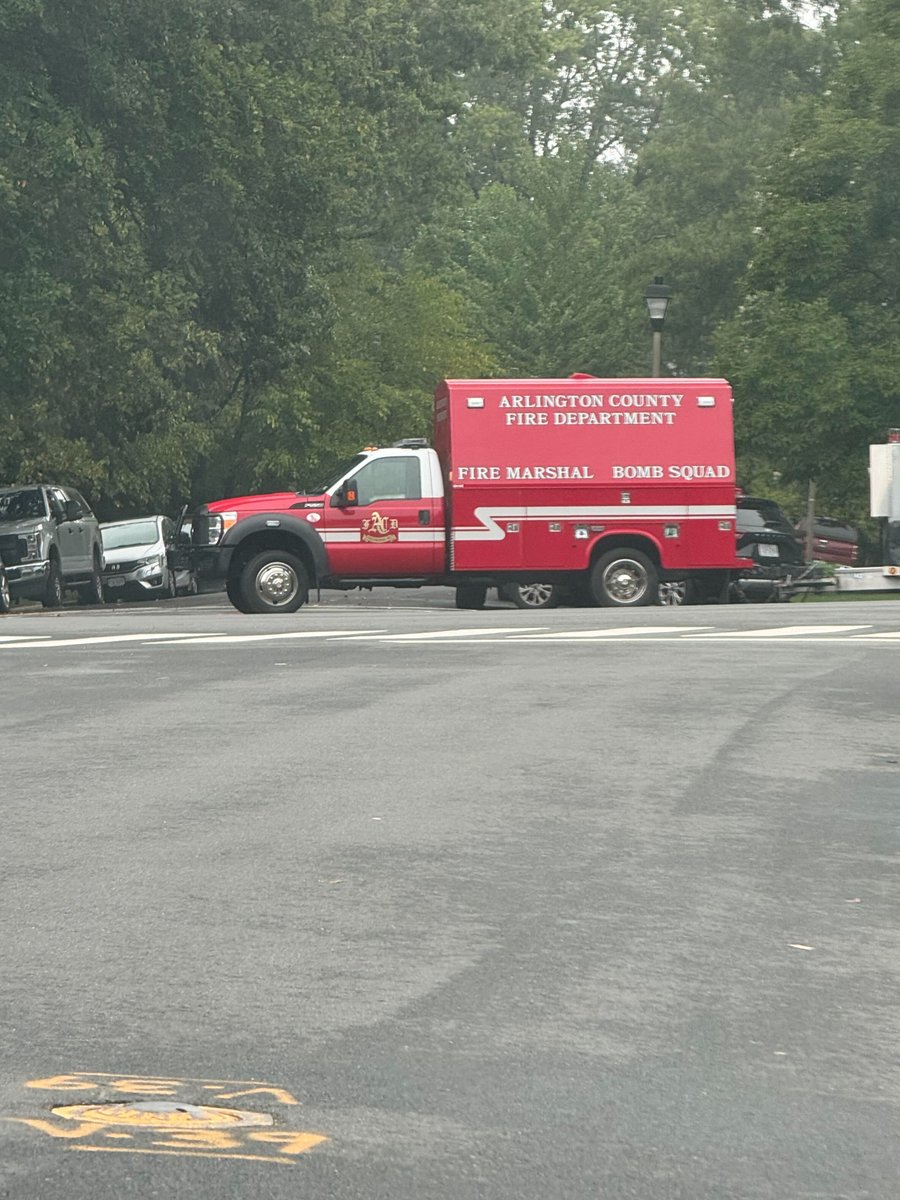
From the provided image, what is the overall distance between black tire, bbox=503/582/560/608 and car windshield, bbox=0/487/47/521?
308 inches

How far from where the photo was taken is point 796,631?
20.9m

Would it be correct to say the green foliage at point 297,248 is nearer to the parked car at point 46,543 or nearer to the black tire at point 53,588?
the parked car at point 46,543

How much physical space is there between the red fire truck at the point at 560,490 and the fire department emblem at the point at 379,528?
0.02 m

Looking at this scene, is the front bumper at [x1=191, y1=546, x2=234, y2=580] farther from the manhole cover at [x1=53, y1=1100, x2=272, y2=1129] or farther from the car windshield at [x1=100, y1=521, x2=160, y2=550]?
the manhole cover at [x1=53, y1=1100, x2=272, y2=1129]

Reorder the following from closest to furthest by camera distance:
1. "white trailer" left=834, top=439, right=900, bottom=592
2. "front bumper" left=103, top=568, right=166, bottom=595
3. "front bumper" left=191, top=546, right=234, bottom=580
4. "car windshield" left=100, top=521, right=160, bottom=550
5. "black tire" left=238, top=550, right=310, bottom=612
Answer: "front bumper" left=191, top=546, right=234, bottom=580 < "black tire" left=238, top=550, right=310, bottom=612 < "white trailer" left=834, top=439, right=900, bottom=592 < "front bumper" left=103, top=568, right=166, bottom=595 < "car windshield" left=100, top=521, right=160, bottom=550

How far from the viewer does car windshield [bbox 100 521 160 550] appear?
129ft

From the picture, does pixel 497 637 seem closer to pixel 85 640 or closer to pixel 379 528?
pixel 85 640

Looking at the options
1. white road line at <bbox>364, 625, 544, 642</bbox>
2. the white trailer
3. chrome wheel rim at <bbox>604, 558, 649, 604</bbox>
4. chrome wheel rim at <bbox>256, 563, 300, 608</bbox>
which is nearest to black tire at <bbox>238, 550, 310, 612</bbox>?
chrome wheel rim at <bbox>256, 563, 300, 608</bbox>

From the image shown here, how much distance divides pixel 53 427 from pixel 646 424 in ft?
46.2

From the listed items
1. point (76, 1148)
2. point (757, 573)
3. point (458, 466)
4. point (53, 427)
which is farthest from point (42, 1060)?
point (53, 427)

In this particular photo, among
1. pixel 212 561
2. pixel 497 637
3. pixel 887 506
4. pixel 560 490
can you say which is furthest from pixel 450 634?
pixel 887 506

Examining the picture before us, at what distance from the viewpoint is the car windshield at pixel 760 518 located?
32.0m

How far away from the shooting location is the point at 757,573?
31547 mm

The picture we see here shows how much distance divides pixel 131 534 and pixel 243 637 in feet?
67.4
